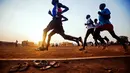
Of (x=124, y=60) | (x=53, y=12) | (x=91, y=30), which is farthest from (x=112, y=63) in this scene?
(x=91, y=30)

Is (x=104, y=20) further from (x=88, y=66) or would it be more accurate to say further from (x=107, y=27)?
(x=88, y=66)

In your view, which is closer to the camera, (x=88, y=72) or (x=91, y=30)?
(x=88, y=72)

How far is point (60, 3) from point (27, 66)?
2.07 meters

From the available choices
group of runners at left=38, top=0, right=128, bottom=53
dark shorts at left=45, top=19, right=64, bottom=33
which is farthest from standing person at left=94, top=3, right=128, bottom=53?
dark shorts at left=45, top=19, right=64, bottom=33

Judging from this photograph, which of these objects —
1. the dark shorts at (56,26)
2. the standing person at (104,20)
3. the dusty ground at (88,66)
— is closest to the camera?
the dusty ground at (88,66)

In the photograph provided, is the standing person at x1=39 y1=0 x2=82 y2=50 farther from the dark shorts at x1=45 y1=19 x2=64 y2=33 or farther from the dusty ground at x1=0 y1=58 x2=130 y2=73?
the dusty ground at x1=0 y1=58 x2=130 y2=73

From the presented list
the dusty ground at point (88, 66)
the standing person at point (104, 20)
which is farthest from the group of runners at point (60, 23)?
the dusty ground at point (88, 66)

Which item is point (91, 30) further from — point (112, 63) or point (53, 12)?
point (112, 63)

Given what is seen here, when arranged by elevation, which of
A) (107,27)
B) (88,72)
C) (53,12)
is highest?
(53,12)

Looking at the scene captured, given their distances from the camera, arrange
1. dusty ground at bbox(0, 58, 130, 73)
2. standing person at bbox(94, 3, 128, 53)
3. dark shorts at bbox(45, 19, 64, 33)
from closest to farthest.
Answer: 1. dusty ground at bbox(0, 58, 130, 73)
2. dark shorts at bbox(45, 19, 64, 33)
3. standing person at bbox(94, 3, 128, 53)

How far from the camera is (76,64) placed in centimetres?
433

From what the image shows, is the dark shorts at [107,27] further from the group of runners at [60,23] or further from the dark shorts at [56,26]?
the dark shorts at [56,26]

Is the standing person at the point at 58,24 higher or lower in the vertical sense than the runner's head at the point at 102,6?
lower

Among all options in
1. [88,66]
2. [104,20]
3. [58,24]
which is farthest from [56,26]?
[88,66]
